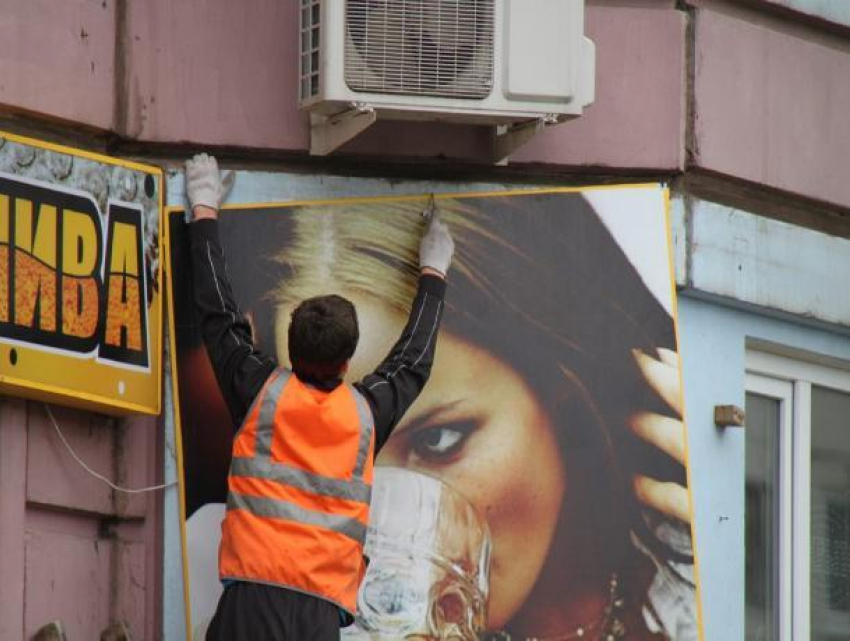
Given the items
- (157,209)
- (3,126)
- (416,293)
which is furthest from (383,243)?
(3,126)

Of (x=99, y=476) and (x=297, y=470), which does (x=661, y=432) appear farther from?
(x=99, y=476)

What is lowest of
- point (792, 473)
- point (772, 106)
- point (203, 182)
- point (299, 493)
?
point (299, 493)

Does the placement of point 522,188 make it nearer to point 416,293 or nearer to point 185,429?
point 416,293

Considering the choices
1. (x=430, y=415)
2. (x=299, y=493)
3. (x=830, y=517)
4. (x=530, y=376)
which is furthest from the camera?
(x=830, y=517)

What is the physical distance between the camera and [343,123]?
712cm

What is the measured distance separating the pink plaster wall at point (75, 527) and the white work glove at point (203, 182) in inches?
25.9

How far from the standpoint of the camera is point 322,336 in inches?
260

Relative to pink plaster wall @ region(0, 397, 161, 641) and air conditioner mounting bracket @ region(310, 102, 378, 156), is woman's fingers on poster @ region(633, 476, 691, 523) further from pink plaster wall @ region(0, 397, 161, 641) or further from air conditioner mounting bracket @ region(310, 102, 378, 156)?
pink plaster wall @ region(0, 397, 161, 641)

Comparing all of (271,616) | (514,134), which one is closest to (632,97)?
(514,134)

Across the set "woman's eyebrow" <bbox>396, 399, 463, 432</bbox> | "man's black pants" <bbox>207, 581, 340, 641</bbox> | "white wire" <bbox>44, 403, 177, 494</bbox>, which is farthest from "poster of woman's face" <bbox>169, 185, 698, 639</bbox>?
"man's black pants" <bbox>207, 581, 340, 641</bbox>

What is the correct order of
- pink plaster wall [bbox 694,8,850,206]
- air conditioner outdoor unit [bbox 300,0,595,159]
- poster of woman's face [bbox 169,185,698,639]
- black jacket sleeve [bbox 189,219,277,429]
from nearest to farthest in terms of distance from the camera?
black jacket sleeve [bbox 189,219,277,429] < air conditioner outdoor unit [bbox 300,0,595,159] < poster of woman's face [bbox 169,185,698,639] < pink plaster wall [bbox 694,8,850,206]

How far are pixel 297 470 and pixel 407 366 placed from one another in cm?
56

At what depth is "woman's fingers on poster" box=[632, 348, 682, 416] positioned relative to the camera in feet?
24.3

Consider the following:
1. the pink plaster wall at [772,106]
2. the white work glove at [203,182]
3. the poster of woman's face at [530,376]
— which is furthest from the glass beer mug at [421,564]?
the pink plaster wall at [772,106]
